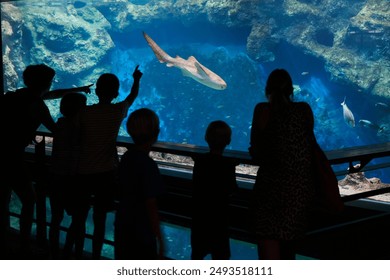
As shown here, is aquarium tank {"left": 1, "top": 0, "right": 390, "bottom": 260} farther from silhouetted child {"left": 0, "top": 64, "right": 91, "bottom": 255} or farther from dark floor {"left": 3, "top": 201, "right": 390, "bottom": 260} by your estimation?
silhouetted child {"left": 0, "top": 64, "right": 91, "bottom": 255}

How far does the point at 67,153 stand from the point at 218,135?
3.53 feet

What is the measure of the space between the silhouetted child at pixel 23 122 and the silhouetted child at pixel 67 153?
101mm

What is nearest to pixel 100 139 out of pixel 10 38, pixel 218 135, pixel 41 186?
pixel 218 135

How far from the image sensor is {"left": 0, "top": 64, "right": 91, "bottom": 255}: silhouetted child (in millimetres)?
2762

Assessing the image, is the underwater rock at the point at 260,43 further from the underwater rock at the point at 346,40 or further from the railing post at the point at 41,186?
the railing post at the point at 41,186

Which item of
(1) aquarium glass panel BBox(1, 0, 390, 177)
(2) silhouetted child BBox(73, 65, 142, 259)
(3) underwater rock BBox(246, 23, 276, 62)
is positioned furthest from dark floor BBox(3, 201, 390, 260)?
(3) underwater rock BBox(246, 23, 276, 62)

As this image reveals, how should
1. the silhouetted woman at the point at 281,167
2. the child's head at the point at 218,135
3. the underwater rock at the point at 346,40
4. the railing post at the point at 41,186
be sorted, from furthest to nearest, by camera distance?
1. the underwater rock at the point at 346,40
2. the railing post at the point at 41,186
3. the child's head at the point at 218,135
4. the silhouetted woman at the point at 281,167

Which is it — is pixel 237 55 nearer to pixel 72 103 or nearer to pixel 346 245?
pixel 346 245

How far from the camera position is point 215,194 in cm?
227

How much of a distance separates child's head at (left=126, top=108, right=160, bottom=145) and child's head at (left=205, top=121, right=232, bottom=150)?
38 centimetres

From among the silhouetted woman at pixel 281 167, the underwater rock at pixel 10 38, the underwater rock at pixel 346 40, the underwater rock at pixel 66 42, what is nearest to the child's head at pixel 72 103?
the silhouetted woman at pixel 281 167

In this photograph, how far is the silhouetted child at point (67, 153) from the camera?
2.77 meters

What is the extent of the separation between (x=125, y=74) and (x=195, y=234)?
41887mm
